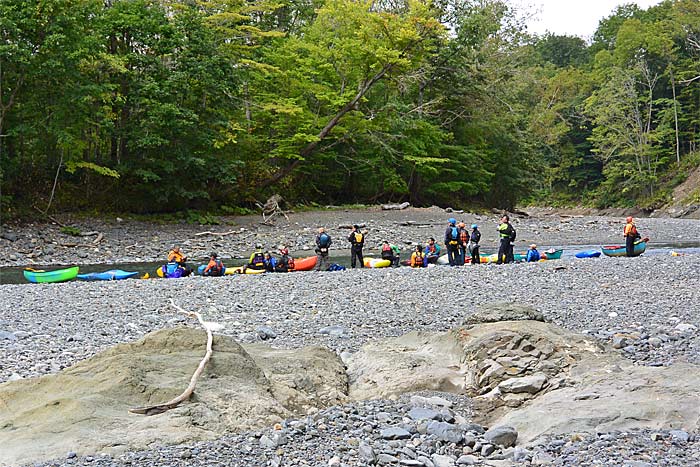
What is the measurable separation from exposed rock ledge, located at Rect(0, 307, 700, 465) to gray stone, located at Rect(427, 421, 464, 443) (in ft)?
1.69

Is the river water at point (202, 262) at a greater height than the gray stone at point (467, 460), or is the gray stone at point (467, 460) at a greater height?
the gray stone at point (467, 460)

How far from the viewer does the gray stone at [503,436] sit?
17.2 ft

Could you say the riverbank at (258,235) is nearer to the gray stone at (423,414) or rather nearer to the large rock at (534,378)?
the large rock at (534,378)

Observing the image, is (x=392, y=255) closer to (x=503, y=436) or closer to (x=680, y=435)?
(x=503, y=436)

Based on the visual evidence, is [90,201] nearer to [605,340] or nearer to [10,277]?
[10,277]

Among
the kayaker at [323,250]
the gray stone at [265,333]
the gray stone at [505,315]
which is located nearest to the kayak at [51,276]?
the kayaker at [323,250]

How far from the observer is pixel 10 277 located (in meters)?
18.7

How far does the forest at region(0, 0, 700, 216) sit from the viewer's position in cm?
2484

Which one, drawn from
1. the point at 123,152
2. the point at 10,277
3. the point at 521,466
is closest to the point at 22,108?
the point at 123,152

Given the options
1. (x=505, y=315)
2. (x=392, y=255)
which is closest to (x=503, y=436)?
(x=505, y=315)

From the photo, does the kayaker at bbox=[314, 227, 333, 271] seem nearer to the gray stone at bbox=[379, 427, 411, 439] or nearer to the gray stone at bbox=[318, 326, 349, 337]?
the gray stone at bbox=[318, 326, 349, 337]

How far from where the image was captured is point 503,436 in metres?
5.27

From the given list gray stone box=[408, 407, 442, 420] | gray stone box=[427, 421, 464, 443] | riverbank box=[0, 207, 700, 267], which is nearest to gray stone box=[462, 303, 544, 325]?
gray stone box=[408, 407, 442, 420]

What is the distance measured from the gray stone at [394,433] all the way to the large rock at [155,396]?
1052mm
